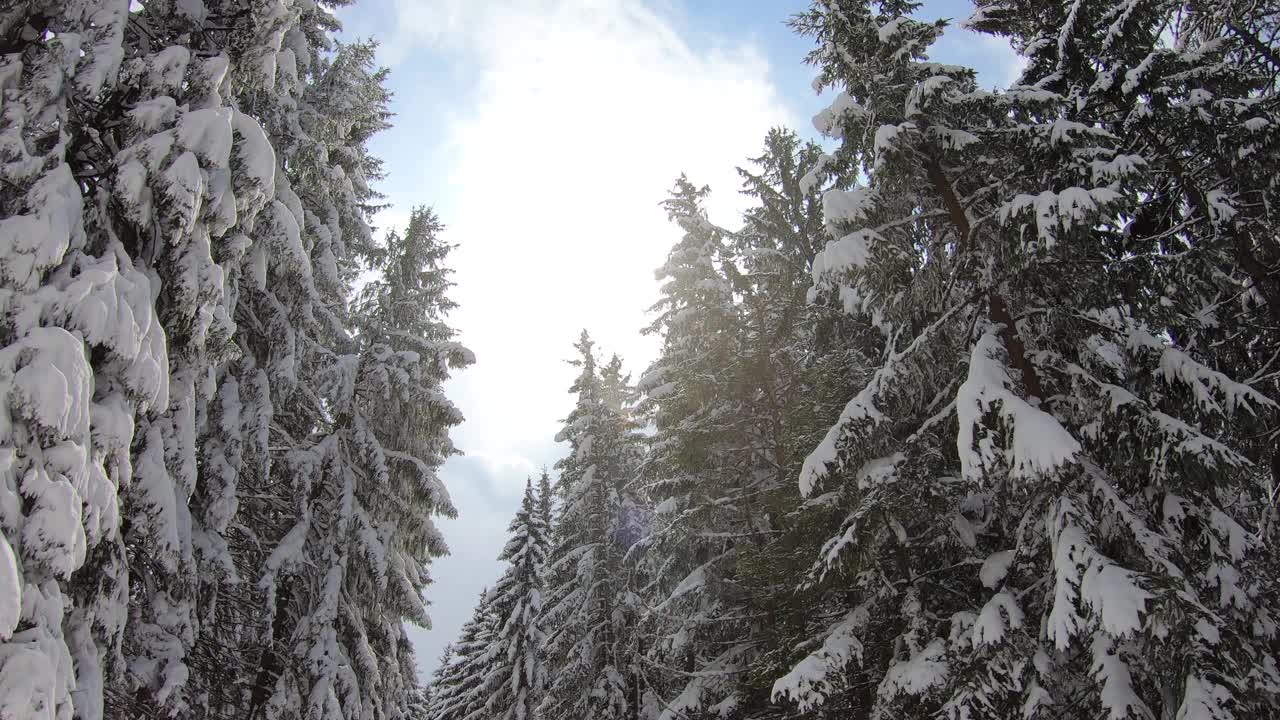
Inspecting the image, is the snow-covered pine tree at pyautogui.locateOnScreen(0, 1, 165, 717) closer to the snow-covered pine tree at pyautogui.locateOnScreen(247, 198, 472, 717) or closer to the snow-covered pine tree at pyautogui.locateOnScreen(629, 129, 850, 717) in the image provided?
the snow-covered pine tree at pyautogui.locateOnScreen(247, 198, 472, 717)

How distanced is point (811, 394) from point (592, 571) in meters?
9.84

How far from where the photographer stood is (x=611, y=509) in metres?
19.9

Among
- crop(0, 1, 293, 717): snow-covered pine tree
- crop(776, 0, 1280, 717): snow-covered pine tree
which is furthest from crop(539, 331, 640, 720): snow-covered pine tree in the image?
crop(0, 1, 293, 717): snow-covered pine tree

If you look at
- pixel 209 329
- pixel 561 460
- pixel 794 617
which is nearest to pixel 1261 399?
pixel 794 617

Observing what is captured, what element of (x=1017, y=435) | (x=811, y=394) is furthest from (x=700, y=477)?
(x=1017, y=435)

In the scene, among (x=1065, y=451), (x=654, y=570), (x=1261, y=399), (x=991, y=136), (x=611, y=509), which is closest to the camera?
(x=1065, y=451)

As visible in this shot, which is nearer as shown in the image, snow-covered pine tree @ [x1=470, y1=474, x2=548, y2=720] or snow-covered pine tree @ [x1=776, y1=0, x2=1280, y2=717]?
snow-covered pine tree @ [x1=776, y1=0, x2=1280, y2=717]

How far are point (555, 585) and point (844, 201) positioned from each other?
59.1 feet

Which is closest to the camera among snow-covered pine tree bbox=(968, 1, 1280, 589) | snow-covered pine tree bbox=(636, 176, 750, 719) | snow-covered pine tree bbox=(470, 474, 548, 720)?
snow-covered pine tree bbox=(968, 1, 1280, 589)

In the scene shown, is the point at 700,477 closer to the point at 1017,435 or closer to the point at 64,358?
the point at 1017,435

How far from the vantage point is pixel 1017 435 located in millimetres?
5781

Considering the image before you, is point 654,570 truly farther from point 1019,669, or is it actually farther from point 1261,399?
point 1261,399

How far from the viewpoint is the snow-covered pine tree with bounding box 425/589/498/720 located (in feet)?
88.6

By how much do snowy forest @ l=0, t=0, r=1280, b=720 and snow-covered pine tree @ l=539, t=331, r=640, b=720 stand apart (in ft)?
17.3
